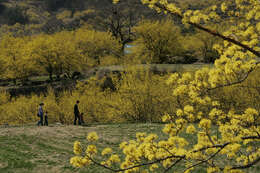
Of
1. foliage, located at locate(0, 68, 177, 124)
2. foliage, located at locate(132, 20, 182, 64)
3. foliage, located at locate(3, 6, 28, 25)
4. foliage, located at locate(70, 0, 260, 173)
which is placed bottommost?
foliage, located at locate(0, 68, 177, 124)

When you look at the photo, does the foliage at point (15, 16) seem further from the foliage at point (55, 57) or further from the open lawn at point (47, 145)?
the open lawn at point (47, 145)

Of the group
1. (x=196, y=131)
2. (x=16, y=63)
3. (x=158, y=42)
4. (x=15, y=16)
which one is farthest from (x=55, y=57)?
(x=15, y=16)

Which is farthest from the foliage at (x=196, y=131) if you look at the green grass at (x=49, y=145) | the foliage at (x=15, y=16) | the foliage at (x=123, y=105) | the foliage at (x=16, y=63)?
the foliage at (x=15, y=16)

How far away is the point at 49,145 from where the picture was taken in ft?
34.7

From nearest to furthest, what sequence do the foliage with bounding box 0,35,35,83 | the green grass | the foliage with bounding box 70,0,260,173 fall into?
the foliage with bounding box 70,0,260,173 → the green grass → the foliage with bounding box 0,35,35,83

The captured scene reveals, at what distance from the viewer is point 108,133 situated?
12.9m

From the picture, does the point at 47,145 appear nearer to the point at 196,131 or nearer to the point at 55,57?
the point at 196,131

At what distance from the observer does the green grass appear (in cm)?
812

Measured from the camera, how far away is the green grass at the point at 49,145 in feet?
26.6

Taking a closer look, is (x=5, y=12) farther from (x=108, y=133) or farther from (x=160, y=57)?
(x=108, y=133)

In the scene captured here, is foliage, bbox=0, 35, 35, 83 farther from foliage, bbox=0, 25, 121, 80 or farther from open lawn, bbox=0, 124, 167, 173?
open lawn, bbox=0, 124, 167, 173

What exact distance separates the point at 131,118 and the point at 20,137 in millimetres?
8941

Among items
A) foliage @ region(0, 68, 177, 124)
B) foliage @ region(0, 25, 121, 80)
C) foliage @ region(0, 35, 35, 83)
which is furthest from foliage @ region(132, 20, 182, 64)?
foliage @ region(0, 35, 35, 83)

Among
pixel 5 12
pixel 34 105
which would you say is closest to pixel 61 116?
pixel 34 105
